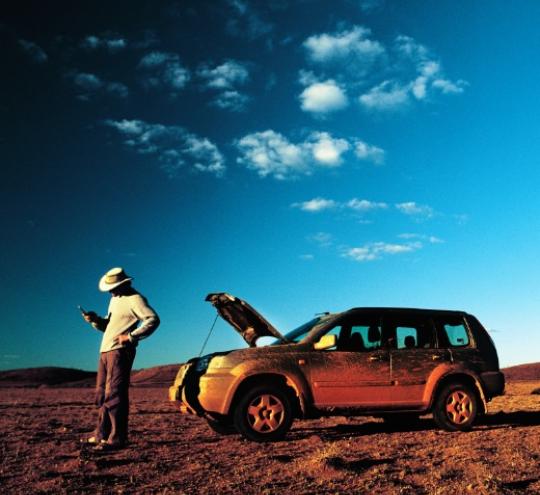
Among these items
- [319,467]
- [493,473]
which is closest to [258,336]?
[319,467]

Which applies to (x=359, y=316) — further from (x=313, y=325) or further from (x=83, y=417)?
(x=83, y=417)

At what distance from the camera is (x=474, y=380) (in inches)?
341

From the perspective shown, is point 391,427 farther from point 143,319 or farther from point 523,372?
point 523,372

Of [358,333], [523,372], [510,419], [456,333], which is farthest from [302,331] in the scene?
[523,372]

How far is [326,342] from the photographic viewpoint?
24.9 ft

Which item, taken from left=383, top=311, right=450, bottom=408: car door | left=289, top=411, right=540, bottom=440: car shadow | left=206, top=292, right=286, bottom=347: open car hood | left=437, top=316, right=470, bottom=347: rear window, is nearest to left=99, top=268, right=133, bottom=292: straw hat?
left=206, top=292, right=286, bottom=347: open car hood

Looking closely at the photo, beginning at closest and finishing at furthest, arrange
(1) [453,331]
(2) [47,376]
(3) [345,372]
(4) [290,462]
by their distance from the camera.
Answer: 1. (4) [290,462]
2. (3) [345,372]
3. (1) [453,331]
4. (2) [47,376]

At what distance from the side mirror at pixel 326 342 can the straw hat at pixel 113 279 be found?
2751mm

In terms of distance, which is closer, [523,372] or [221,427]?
[221,427]

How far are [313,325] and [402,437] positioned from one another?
2.06m

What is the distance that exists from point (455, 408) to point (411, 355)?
3.66 feet

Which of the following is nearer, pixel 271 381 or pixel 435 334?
pixel 271 381

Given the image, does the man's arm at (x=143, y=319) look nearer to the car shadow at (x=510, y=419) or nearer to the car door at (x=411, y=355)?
the car door at (x=411, y=355)

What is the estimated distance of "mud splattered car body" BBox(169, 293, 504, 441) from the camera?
7.65 m
